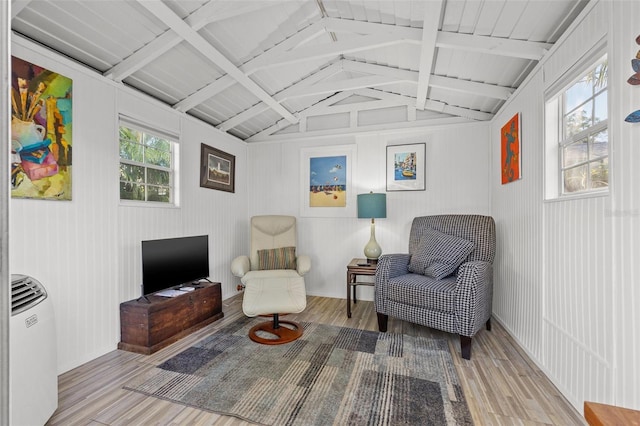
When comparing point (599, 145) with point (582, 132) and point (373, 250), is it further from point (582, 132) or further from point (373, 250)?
point (373, 250)

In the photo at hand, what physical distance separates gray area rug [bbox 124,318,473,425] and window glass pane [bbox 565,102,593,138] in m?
1.77

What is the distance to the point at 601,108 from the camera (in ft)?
5.02

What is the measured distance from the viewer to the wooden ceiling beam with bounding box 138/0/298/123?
69.5 inches

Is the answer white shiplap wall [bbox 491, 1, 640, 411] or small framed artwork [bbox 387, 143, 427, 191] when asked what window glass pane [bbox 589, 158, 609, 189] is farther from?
small framed artwork [bbox 387, 143, 427, 191]

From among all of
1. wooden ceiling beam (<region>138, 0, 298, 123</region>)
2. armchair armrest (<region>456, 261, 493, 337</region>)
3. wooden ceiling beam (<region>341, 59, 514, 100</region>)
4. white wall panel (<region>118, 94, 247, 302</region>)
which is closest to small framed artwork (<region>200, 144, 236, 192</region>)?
white wall panel (<region>118, 94, 247, 302</region>)

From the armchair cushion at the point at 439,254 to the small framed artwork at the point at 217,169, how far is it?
2.50 m

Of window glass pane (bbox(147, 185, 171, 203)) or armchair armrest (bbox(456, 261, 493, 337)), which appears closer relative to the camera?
armchair armrest (bbox(456, 261, 493, 337))

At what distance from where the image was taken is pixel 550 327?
6.21 feet

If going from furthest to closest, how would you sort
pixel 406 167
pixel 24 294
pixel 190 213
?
pixel 406 167 < pixel 190 213 < pixel 24 294

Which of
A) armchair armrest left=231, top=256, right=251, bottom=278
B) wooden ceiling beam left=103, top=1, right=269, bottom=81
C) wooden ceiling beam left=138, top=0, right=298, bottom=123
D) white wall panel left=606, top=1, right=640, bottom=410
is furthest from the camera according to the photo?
armchair armrest left=231, top=256, right=251, bottom=278

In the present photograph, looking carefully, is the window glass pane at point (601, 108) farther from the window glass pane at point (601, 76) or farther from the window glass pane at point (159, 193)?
the window glass pane at point (159, 193)

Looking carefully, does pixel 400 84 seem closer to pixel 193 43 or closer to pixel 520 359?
pixel 193 43

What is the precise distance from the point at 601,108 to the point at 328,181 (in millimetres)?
2745

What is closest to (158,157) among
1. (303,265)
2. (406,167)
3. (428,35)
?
(303,265)
